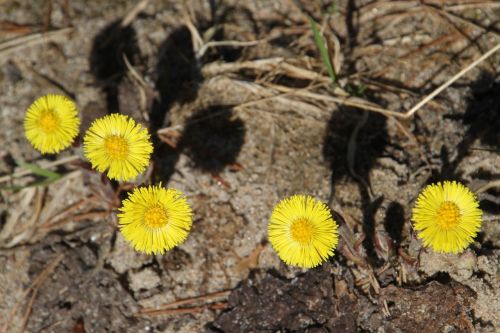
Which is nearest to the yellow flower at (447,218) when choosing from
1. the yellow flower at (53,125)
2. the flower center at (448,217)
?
the flower center at (448,217)

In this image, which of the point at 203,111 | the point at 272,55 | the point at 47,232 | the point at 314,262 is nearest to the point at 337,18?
the point at 272,55

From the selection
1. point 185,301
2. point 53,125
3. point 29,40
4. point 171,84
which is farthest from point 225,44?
point 185,301

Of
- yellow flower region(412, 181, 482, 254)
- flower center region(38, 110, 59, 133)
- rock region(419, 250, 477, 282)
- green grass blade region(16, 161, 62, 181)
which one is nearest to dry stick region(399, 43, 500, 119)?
yellow flower region(412, 181, 482, 254)

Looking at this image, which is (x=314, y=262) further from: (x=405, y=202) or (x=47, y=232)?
(x=47, y=232)

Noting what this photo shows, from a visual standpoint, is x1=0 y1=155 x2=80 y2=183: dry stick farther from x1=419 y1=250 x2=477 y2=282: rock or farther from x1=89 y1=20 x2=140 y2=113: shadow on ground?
x1=419 y1=250 x2=477 y2=282: rock

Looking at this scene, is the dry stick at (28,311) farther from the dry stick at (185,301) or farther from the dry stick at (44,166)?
the dry stick at (44,166)

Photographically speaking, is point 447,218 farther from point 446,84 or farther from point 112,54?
point 112,54
